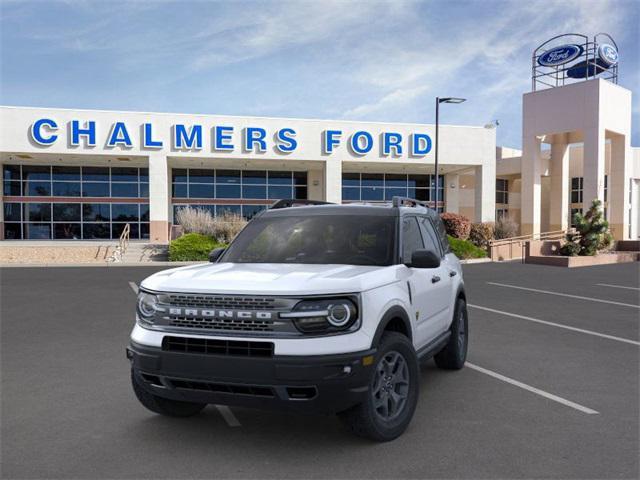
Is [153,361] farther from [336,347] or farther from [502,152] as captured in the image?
[502,152]

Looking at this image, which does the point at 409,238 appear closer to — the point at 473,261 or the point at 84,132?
the point at 473,261

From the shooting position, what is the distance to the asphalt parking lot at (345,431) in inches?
153

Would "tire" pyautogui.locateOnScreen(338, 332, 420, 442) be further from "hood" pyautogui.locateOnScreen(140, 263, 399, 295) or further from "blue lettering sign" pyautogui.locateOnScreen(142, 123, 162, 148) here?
"blue lettering sign" pyautogui.locateOnScreen(142, 123, 162, 148)

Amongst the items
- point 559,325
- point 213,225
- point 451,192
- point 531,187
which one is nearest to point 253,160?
point 213,225

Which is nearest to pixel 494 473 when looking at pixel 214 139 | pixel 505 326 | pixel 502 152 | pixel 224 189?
pixel 505 326

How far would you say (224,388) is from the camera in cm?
388

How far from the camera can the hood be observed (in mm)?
3910

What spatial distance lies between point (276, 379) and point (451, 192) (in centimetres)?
3859

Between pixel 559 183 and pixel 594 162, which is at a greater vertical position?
pixel 594 162

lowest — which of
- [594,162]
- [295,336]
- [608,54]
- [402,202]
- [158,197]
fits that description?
[295,336]

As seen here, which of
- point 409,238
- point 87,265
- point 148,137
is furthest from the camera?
point 148,137

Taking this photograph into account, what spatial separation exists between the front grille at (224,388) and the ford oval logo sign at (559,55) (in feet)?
118

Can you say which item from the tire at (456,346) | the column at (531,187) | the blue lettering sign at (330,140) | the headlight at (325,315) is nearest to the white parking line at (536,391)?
the tire at (456,346)

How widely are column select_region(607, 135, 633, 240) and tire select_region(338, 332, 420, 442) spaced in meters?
34.4
